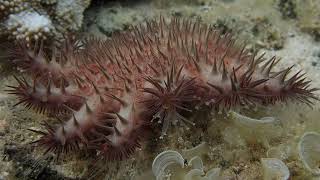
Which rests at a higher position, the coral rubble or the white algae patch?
the coral rubble

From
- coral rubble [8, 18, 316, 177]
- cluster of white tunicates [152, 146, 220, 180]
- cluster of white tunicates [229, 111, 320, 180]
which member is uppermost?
coral rubble [8, 18, 316, 177]

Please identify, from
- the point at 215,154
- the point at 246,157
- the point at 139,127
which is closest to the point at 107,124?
the point at 139,127

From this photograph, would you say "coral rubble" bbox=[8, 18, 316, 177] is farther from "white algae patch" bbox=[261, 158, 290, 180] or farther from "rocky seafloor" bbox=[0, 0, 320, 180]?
"white algae patch" bbox=[261, 158, 290, 180]

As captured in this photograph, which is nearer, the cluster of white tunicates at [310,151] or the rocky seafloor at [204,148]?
the cluster of white tunicates at [310,151]

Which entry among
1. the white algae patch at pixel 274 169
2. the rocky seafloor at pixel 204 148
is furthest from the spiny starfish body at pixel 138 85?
the white algae patch at pixel 274 169

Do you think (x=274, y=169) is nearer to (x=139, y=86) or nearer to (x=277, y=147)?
(x=277, y=147)

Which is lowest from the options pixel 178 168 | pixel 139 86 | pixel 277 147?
pixel 178 168

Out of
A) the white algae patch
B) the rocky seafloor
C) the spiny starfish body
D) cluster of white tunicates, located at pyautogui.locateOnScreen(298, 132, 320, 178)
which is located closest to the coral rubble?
the spiny starfish body

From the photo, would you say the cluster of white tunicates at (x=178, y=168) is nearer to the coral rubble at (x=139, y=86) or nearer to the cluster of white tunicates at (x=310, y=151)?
the coral rubble at (x=139, y=86)

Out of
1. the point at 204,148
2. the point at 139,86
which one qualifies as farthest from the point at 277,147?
the point at 139,86

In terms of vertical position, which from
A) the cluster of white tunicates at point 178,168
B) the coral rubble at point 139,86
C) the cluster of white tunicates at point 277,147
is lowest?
the cluster of white tunicates at point 178,168
